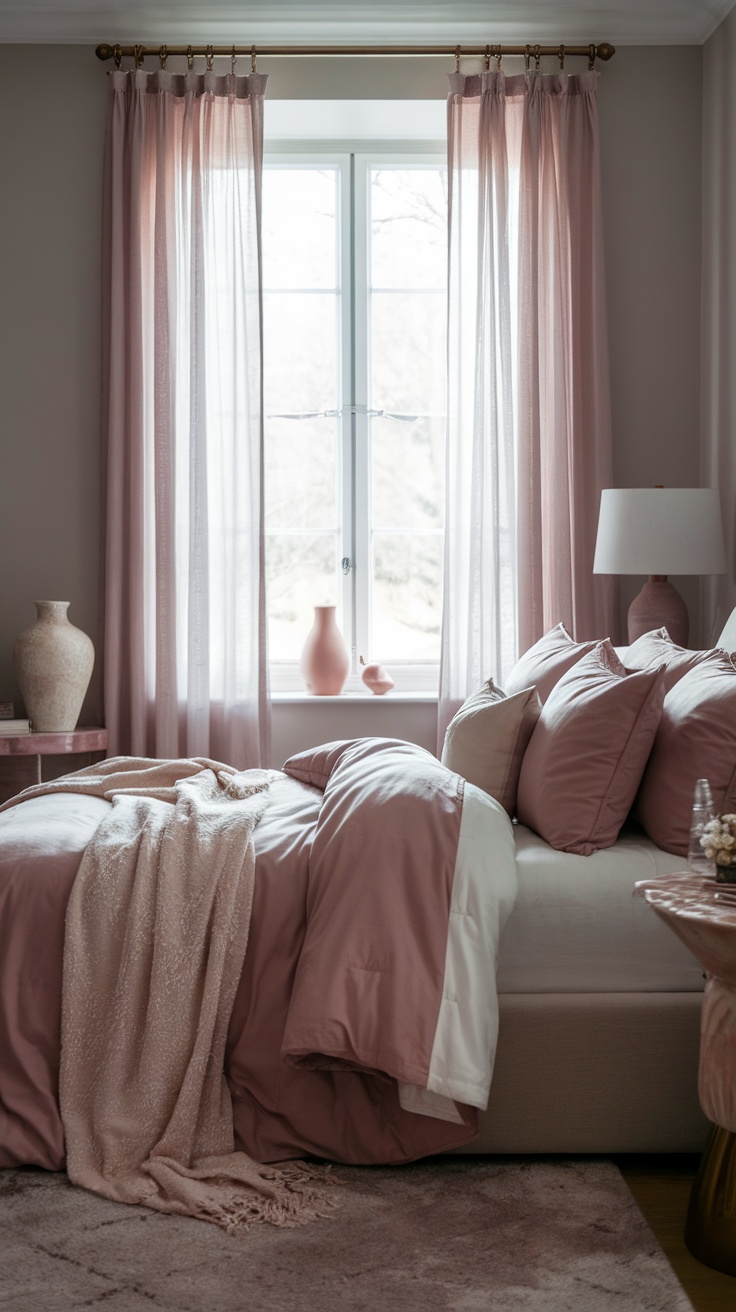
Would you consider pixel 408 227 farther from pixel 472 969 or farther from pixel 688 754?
pixel 472 969

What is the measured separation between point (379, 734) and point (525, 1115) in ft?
7.69

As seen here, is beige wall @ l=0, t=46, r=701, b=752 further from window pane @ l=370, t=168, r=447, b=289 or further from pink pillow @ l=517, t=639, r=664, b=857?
pink pillow @ l=517, t=639, r=664, b=857

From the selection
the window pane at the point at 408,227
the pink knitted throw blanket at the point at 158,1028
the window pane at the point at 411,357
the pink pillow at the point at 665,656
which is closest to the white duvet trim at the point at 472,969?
the pink knitted throw blanket at the point at 158,1028

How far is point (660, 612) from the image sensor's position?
386 cm

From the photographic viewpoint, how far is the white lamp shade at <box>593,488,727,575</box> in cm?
Answer: 364

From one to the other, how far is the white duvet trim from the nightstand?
213 centimetres

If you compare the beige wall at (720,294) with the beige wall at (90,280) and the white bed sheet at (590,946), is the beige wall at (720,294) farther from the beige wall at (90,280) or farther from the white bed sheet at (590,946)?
the white bed sheet at (590,946)

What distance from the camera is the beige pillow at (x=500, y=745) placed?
8.45 feet

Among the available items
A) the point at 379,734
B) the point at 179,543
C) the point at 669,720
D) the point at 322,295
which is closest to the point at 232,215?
the point at 322,295

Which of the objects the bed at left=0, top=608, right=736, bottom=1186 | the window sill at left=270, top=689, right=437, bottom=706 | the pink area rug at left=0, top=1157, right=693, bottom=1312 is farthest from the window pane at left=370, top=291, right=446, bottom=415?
the pink area rug at left=0, top=1157, right=693, bottom=1312

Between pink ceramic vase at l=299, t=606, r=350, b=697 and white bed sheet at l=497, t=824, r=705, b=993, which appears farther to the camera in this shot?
pink ceramic vase at l=299, t=606, r=350, b=697

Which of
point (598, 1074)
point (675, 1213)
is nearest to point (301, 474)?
point (598, 1074)

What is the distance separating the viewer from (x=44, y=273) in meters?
4.33

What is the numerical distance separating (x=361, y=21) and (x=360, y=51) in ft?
0.34
